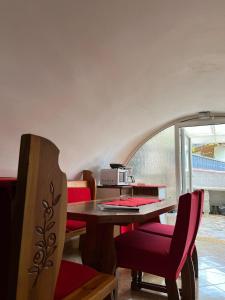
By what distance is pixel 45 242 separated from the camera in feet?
2.71

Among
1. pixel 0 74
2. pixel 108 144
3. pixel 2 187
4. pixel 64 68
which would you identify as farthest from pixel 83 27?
pixel 108 144

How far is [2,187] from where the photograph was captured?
0.84 meters

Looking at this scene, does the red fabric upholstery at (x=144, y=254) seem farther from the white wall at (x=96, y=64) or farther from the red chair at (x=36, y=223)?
the white wall at (x=96, y=64)

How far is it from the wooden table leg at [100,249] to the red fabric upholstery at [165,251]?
10 cm

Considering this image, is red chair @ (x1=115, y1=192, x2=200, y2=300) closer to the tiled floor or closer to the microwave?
the tiled floor

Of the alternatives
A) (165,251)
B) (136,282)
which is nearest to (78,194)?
(136,282)

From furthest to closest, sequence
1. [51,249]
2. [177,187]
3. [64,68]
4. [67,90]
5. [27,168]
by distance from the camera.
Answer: [177,187]
[67,90]
[64,68]
[51,249]
[27,168]

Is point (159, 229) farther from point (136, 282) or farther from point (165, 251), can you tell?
point (165, 251)

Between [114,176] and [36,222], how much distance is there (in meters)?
3.14

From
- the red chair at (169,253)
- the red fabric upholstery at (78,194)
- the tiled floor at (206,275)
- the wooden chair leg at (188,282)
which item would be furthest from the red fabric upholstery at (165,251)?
the red fabric upholstery at (78,194)

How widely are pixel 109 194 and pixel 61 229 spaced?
3082 millimetres

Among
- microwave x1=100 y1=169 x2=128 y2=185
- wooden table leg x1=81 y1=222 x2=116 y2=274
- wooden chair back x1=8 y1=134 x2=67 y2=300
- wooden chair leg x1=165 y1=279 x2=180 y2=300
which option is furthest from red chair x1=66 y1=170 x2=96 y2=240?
wooden chair back x1=8 y1=134 x2=67 y2=300

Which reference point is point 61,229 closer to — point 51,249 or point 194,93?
point 51,249

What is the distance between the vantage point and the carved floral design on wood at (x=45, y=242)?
794mm
